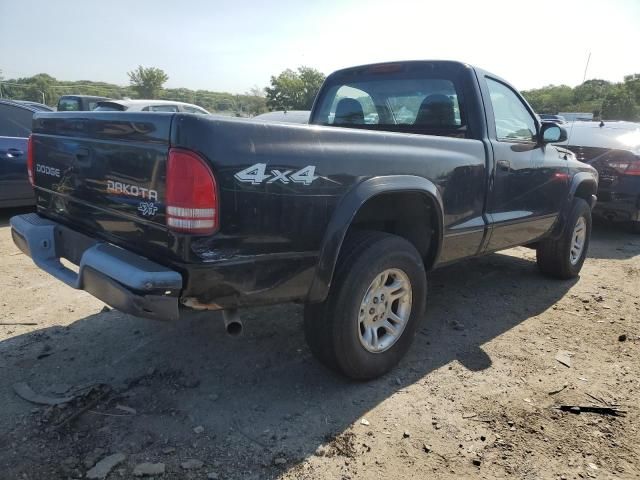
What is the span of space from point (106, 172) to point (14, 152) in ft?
16.2

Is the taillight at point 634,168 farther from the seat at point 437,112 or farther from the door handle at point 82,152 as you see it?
the door handle at point 82,152

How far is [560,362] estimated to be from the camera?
329cm

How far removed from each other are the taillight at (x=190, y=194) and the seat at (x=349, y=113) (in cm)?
239

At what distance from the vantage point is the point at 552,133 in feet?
13.5

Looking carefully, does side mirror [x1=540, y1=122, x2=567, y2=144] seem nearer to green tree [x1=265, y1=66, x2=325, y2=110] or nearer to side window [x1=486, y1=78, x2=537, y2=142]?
side window [x1=486, y1=78, x2=537, y2=142]

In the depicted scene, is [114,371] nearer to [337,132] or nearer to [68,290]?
[68,290]

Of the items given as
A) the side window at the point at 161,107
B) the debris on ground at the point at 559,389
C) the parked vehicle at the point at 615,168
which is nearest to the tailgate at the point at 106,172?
the debris on ground at the point at 559,389

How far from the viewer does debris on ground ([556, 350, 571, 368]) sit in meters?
3.28

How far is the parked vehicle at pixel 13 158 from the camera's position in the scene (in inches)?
247

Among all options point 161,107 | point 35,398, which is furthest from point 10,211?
point 35,398

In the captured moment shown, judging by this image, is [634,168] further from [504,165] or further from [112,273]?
[112,273]

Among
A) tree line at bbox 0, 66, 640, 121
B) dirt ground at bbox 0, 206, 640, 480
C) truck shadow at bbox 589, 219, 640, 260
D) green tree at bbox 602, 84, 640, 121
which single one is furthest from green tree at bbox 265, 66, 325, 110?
dirt ground at bbox 0, 206, 640, 480

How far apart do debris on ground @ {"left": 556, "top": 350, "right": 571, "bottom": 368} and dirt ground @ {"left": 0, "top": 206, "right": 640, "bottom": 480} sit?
3 cm

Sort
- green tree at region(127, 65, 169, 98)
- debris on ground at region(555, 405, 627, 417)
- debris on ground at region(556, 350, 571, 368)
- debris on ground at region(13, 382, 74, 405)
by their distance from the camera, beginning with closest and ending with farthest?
debris on ground at region(13, 382, 74, 405) < debris on ground at region(555, 405, 627, 417) < debris on ground at region(556, 350, 571, 368) < green tree at region(127, 65, 169, 98)
